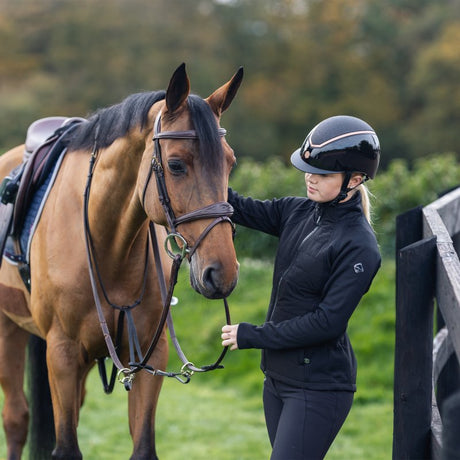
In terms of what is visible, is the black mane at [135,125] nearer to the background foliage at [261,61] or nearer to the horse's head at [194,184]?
the horse's head at [194,184]

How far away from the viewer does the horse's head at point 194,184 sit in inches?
104

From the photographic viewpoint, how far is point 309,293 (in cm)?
275

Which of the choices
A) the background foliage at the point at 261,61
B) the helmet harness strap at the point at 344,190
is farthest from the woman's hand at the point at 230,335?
the background foliage at the point at 261,61

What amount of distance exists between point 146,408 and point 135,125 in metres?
1.29

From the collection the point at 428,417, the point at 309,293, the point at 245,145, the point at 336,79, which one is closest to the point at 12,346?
the point at 309,293

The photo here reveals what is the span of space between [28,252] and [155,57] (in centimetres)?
2684

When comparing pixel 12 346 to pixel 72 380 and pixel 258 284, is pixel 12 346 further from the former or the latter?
pixel 258 284

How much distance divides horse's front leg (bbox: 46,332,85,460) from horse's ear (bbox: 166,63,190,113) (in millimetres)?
1255

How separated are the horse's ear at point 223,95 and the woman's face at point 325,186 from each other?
0.52m

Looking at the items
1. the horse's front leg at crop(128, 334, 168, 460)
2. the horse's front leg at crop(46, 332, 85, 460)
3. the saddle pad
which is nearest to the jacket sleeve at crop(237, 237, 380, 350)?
the horse's front leg at crop(128, 334, 168, 460)

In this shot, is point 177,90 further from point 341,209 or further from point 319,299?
point 319,299

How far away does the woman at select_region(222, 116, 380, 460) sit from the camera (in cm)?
262

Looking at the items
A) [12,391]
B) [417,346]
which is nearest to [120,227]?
[417,346]

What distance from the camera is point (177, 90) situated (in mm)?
2822
